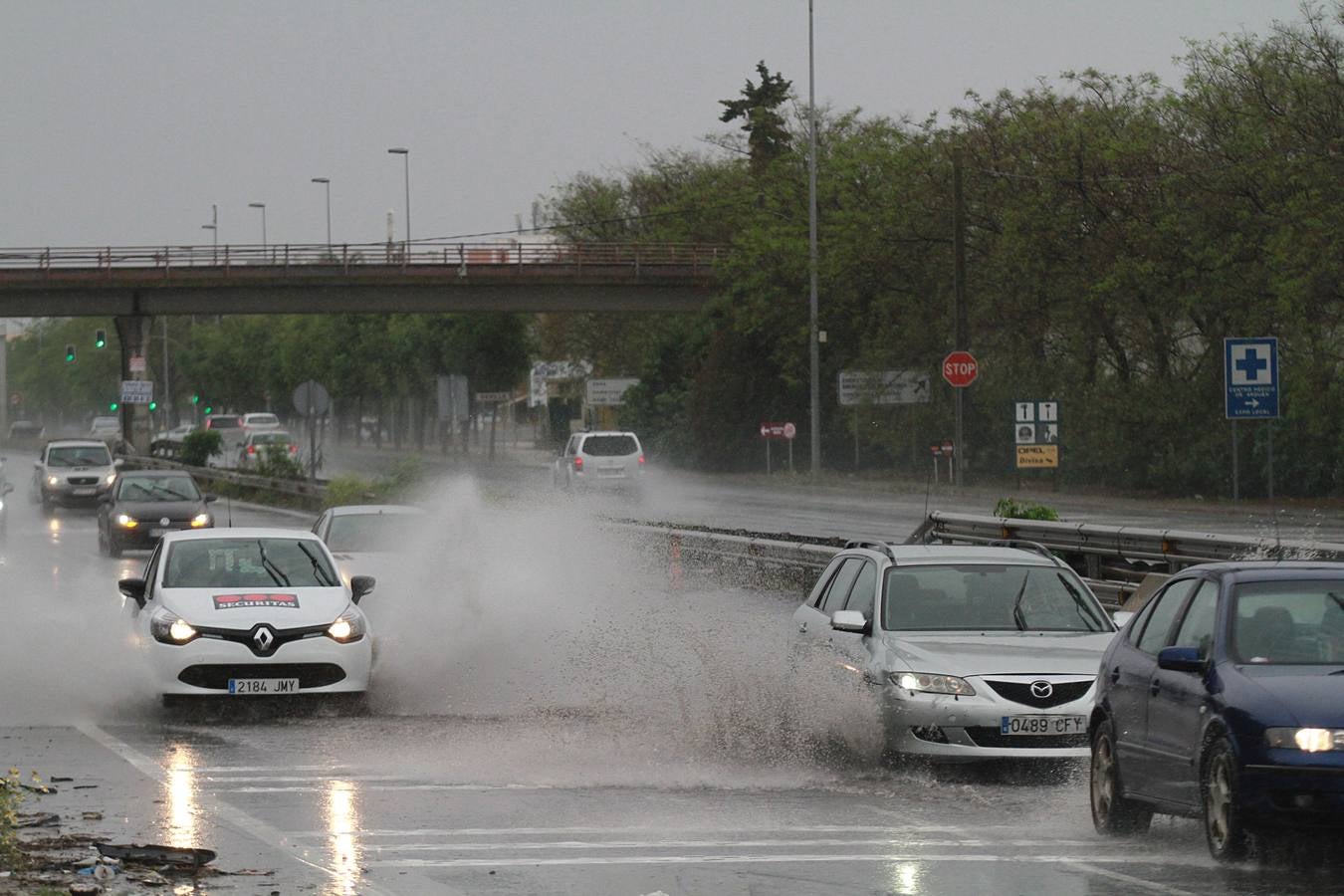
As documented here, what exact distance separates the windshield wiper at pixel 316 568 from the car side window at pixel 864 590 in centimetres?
491

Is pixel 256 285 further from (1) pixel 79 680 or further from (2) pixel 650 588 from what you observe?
(1) pixel 79 680

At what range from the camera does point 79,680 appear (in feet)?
54.7

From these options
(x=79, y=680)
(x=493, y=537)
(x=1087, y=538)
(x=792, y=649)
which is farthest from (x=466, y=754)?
(x=493, y=537)

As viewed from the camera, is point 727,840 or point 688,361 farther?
point 688,361

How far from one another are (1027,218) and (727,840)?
144 feet

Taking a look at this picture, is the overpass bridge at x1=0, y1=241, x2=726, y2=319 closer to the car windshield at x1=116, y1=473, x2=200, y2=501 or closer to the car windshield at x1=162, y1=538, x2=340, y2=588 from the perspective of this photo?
the car windshield at x1=116, y1=473, x2=200, y2=501

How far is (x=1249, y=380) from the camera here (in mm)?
22797

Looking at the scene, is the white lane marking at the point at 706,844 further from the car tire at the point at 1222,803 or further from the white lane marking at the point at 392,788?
the white lane marking at the point at 392,788

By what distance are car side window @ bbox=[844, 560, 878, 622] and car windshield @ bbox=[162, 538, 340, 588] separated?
4.91 meters

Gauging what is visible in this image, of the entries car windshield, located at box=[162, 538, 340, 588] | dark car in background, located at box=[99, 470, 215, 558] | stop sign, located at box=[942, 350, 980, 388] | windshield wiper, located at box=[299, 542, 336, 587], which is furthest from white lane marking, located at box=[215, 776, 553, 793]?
stop sign, located at box=[942, 350, 980, 388]

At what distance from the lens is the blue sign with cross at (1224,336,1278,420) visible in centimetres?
2269

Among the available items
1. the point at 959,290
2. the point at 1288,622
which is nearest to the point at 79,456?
the point at 959,290

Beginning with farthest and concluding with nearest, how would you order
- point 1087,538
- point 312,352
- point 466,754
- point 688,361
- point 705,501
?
point 312,352, point 688,361, point 705,501, point 1087,538, point 466,754

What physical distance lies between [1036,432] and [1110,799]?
3370 centimetres
